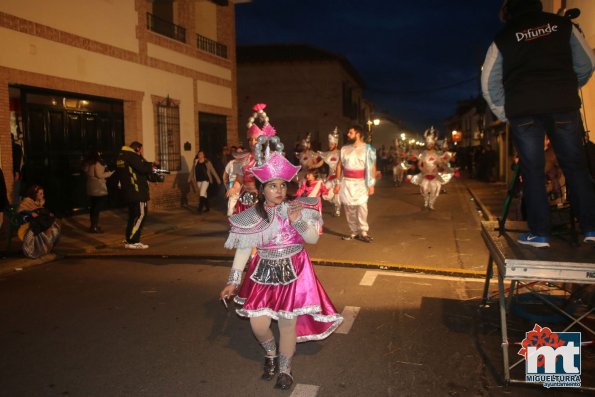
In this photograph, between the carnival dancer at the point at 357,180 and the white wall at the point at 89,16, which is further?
the white wall at the point at 89,16

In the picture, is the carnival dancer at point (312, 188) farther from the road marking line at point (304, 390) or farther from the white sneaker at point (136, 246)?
the road marking line at point (304, 390)

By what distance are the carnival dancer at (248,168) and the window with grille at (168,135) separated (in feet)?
28.5

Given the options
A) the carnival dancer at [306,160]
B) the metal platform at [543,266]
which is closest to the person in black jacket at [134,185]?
the carnival dancer at [306,160]

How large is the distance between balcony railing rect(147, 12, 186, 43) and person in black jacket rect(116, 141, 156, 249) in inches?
304

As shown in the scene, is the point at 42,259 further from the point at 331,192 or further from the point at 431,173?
the point at 431,173

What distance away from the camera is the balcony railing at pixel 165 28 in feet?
52.4

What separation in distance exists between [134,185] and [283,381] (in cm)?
643

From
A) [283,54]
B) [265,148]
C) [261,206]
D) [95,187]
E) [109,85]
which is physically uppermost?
[283,54]

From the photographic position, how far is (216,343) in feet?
15.7

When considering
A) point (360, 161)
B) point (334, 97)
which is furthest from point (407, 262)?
point (334, 97)

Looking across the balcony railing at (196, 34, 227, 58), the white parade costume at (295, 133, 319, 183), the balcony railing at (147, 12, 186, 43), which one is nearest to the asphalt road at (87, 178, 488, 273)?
the white parade costume at (295, 133, 319, 183)

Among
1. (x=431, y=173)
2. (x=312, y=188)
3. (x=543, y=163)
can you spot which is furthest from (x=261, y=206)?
(x=431, y=173)

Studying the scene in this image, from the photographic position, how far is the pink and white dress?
3889 mm

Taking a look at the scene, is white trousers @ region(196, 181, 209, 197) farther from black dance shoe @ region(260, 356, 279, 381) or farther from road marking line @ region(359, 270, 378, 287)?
black dance shoe @ region(260, 356, 279, 381)
